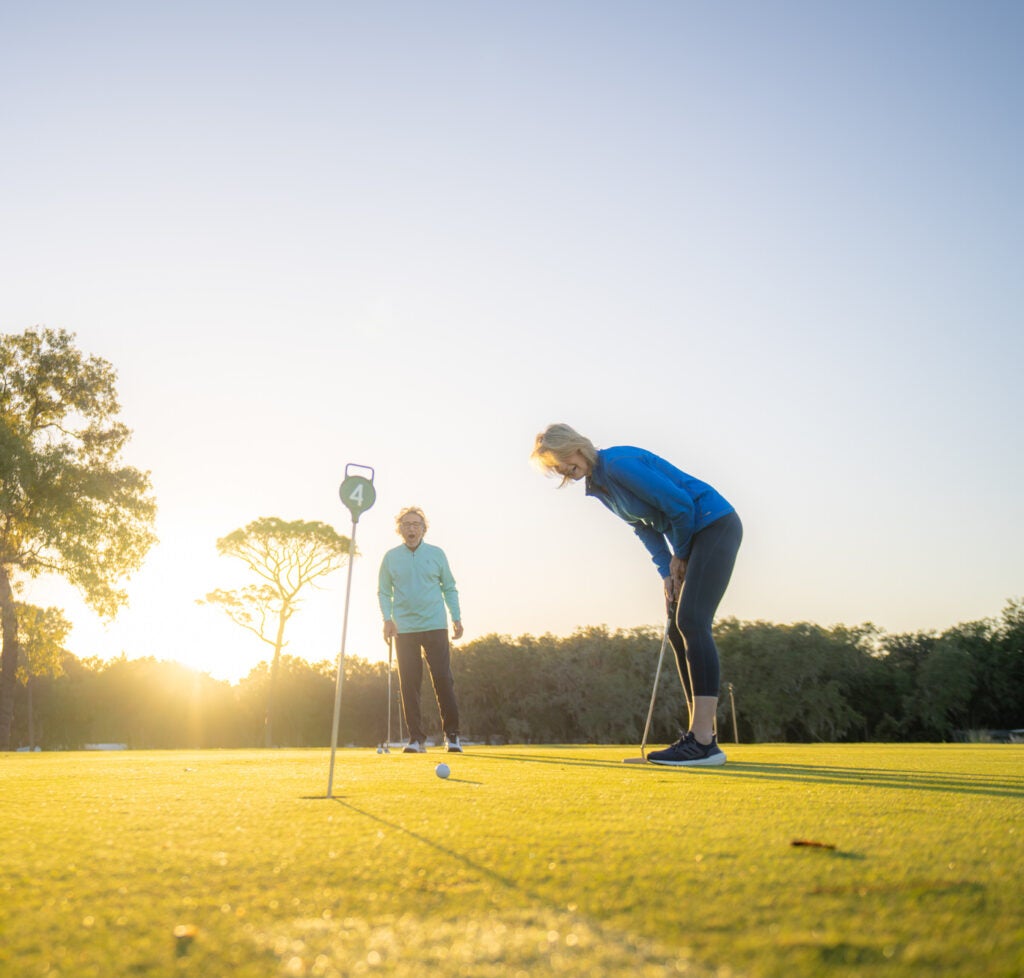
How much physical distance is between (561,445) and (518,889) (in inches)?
155

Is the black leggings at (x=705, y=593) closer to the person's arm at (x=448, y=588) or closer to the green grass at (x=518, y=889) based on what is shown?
the green grass at (x=518, y=889)

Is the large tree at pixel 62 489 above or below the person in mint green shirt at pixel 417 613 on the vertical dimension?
above

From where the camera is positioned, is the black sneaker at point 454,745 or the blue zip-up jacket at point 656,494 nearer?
the blue zip-up jacket at point 656,494

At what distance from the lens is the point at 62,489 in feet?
79.1


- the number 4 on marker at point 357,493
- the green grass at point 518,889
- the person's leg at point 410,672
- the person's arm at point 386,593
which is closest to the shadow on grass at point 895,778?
the green grass at point 518,889

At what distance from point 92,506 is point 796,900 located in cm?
2739

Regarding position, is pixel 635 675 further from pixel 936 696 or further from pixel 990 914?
pixel 990 914

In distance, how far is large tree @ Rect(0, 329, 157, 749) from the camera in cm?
2347

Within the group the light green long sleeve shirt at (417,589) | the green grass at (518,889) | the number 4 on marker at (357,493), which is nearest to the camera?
the green grass at (518,889)

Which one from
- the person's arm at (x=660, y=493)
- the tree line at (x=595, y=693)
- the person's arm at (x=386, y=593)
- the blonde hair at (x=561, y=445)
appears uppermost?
the blonde hair at (x=561, y=445)

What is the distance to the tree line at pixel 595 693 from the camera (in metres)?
48.6

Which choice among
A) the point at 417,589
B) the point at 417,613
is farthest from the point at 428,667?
the point at 417,589

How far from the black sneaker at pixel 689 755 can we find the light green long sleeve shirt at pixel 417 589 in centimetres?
365

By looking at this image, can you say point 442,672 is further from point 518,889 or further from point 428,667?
point 518,889
